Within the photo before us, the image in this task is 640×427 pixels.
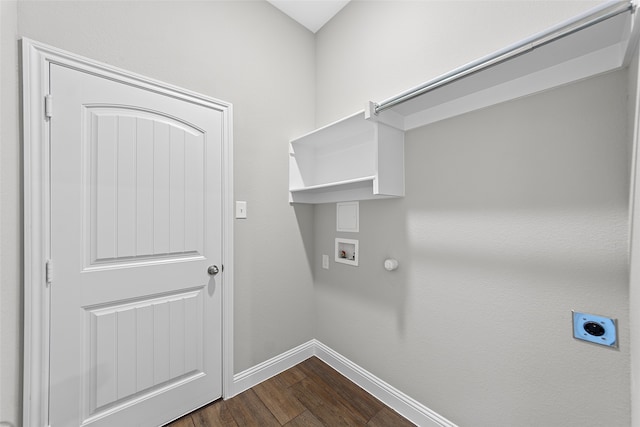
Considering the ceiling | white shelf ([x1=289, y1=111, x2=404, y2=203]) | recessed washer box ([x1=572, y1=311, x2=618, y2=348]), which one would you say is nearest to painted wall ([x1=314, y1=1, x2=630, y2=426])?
recessed washer box ([x1=572, y1=311, x2=618, y2=348])

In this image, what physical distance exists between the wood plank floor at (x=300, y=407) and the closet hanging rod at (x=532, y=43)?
1.79m

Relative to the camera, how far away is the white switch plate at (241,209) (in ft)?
5.60

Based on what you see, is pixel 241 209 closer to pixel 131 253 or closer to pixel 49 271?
pixel 131 253

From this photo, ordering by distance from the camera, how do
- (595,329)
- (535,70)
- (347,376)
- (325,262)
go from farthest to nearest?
(325,262), (347,376), (535,70), (595,329)

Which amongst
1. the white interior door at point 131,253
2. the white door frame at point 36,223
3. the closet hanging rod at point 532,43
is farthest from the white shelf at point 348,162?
the white door frame at point 36,223

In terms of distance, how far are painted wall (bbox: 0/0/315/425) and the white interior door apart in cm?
13

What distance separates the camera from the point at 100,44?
1.26 metres

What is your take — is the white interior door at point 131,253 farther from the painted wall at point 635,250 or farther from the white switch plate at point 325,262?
the painted wall at point 635,250

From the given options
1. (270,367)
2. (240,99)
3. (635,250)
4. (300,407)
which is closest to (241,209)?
(240,99)

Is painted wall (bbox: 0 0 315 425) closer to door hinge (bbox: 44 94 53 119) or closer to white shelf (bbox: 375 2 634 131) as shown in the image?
door hinge (bbox: 44 94 53 119)

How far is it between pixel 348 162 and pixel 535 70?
1.07m

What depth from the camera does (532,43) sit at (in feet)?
2.76

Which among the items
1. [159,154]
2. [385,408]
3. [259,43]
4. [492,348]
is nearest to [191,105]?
[159,154]

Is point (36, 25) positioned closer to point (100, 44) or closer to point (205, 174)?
point (100, 44)
